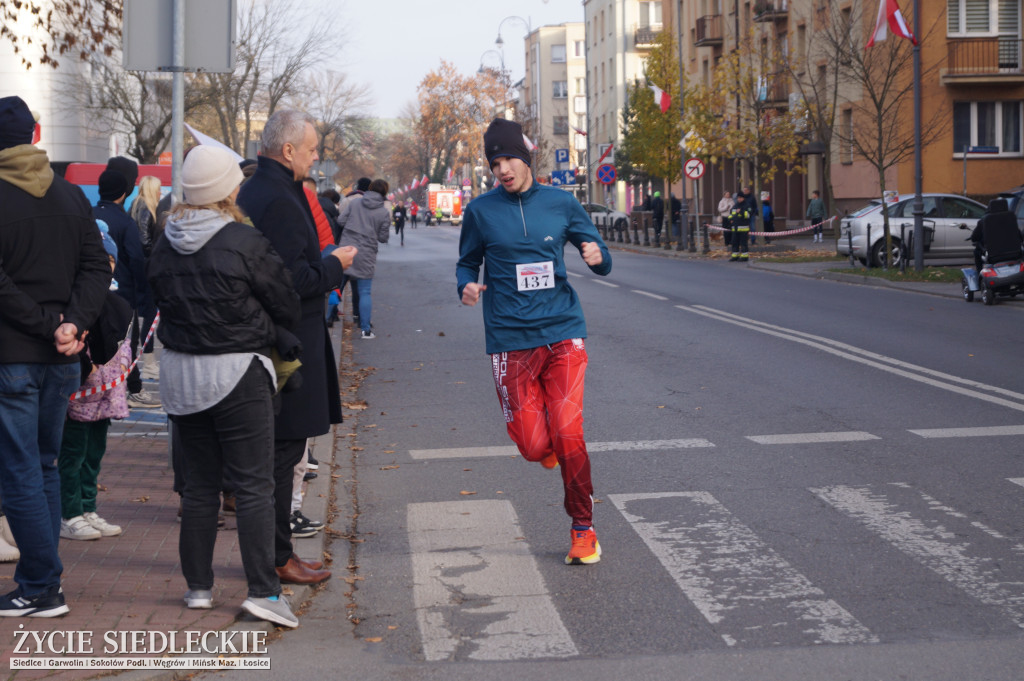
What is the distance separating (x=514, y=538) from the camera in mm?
6402

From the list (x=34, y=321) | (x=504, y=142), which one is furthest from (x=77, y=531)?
(x=504, y=142)

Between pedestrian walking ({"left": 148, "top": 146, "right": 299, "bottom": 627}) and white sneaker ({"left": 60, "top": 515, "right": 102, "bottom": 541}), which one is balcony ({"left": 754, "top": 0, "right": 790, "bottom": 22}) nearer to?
white sneaker ({"left": 60, "top": 515, "right": 102, "bottom": 541})

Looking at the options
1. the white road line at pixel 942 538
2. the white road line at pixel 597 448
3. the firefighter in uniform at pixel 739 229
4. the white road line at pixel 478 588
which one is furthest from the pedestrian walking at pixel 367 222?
the firefighter in uniform at pixel 739 229

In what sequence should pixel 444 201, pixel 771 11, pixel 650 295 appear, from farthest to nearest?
pixel 444 201, pixel 771 11, pixel 650 295

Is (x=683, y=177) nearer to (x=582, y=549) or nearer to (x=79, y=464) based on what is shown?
(x=79, y=464)

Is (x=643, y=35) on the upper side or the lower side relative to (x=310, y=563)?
upper

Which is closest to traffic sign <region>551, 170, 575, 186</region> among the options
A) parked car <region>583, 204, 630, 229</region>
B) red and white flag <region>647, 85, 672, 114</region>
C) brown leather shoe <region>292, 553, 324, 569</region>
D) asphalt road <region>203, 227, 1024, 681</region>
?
parked car <region>583, 204, 630, 229</region>

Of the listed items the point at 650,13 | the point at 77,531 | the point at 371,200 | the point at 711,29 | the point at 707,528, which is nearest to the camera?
the point at 77,531

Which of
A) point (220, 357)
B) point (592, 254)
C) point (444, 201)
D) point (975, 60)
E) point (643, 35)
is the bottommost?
point (220, 357)

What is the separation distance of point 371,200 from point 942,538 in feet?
36.4

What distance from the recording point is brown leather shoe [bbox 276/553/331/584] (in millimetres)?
5492

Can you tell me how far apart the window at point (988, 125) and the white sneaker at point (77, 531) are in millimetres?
38350

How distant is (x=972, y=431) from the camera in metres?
8.97

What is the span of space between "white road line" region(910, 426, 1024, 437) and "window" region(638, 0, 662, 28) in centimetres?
7830
